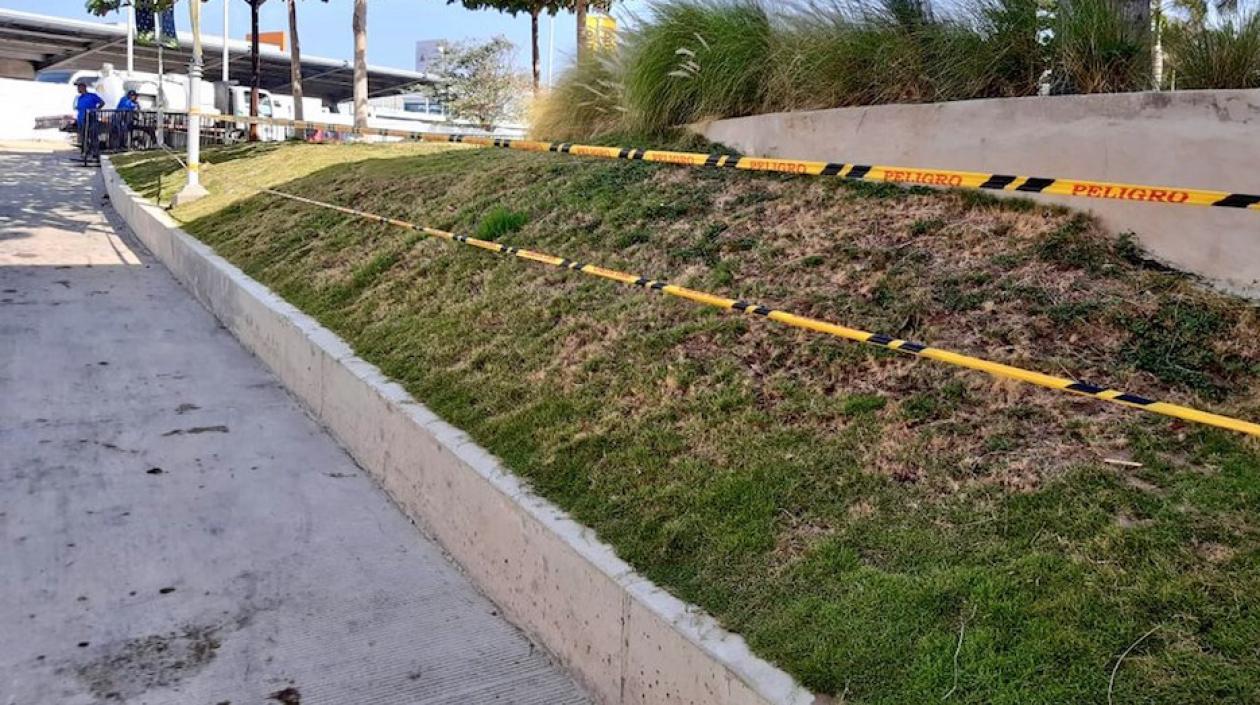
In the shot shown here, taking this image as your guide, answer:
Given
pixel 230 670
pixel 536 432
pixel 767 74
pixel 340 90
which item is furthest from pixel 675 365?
pixel 340 90

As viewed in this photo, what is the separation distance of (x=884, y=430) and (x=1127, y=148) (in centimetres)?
226

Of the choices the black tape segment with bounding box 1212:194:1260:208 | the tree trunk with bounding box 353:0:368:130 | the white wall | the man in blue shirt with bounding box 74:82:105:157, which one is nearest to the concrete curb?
the black tape segment with bounding box 1212:194:1260:208

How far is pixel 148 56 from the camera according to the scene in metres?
57.5

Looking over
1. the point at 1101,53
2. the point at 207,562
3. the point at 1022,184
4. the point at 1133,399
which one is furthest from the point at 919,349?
the point at 207,562

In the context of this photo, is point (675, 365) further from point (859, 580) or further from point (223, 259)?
point (223, 259)

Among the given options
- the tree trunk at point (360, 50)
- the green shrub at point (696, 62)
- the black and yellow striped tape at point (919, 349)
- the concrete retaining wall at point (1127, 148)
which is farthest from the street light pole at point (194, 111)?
the concrete retaining wall at point (1127, 148)

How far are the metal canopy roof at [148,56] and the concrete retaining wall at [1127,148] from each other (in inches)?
1679

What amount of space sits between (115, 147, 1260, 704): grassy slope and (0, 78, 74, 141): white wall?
40.4 meters

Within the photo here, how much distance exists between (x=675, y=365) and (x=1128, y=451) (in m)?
1.89

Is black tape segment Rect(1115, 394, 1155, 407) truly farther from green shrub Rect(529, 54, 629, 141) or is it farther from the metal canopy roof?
the metal canopy roof

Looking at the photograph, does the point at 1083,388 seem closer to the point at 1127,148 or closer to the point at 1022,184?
the point at 1022,184

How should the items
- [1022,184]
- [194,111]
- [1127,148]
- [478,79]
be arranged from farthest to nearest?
[478,79], [194,111], [1127,148], [1022,184]

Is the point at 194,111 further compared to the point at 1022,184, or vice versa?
the point at 194,111

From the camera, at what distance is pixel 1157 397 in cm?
332
